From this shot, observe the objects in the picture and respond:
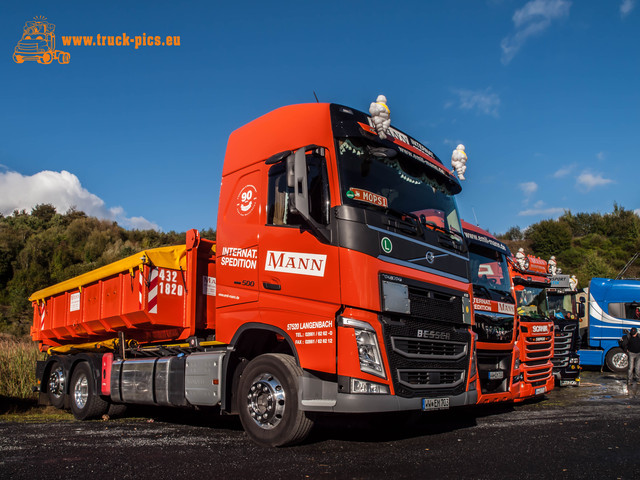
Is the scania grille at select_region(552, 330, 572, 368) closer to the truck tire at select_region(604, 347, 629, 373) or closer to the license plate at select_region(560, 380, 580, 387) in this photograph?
the license plate at select_region(560, 380, 580, 387)

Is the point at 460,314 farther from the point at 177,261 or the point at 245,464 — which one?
the point at 177,261

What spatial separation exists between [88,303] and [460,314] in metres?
6.39

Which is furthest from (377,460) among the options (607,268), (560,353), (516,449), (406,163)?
(607,268)

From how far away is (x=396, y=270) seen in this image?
5.55 metres

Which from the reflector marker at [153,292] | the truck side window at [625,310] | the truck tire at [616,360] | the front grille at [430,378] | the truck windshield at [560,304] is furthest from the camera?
the truck side window at [625,310]

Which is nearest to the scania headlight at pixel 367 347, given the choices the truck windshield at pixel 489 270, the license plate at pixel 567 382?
the truck windshield at pixel 489 270

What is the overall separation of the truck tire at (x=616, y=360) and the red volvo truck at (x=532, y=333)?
351 inches

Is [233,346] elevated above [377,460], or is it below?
above

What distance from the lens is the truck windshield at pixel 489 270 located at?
9438mm

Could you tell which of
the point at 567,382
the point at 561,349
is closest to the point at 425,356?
the point at 561,349

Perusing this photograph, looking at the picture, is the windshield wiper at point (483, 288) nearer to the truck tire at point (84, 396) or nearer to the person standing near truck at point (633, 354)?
the truck tire at point (84, 396)

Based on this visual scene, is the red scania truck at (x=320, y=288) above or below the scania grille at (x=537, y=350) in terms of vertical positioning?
above

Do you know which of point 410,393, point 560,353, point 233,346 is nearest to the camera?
point 410,393

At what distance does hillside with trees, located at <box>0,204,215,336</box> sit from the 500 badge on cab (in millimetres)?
19427
